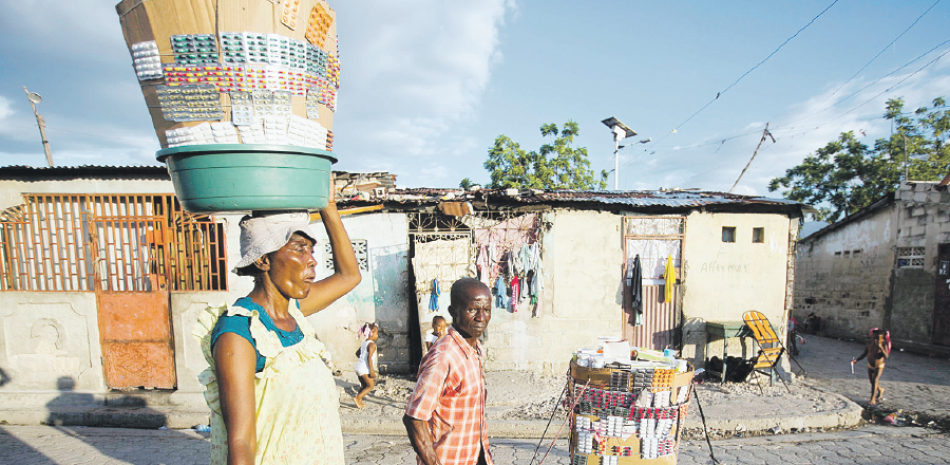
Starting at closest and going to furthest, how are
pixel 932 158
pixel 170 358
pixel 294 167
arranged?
1. pixel 294 167
2. pixel 170 358
3. pixel 932 158

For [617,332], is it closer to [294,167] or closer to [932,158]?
[294,167]

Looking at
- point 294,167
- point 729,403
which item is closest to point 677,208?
point 729,403

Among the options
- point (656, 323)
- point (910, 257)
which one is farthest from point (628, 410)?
point (910, 257)

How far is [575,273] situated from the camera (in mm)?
8391

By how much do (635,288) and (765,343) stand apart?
245cm

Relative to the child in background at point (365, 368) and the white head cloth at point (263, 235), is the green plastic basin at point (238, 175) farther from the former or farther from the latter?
the child in background at point (365, 368)

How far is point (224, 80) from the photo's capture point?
4.67 ft

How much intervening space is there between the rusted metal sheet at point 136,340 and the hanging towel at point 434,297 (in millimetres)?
4249

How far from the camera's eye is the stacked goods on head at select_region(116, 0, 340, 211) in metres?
1.40

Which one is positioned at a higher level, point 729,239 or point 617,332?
point 729,239

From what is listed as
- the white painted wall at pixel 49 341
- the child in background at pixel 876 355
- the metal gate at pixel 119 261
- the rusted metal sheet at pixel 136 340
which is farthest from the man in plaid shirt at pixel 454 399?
the child in background at pixel 876 355

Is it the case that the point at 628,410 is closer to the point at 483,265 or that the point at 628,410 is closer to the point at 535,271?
the point at 535,271

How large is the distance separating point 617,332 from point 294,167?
810 centimetres

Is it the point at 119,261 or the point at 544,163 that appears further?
the point at 544,163
